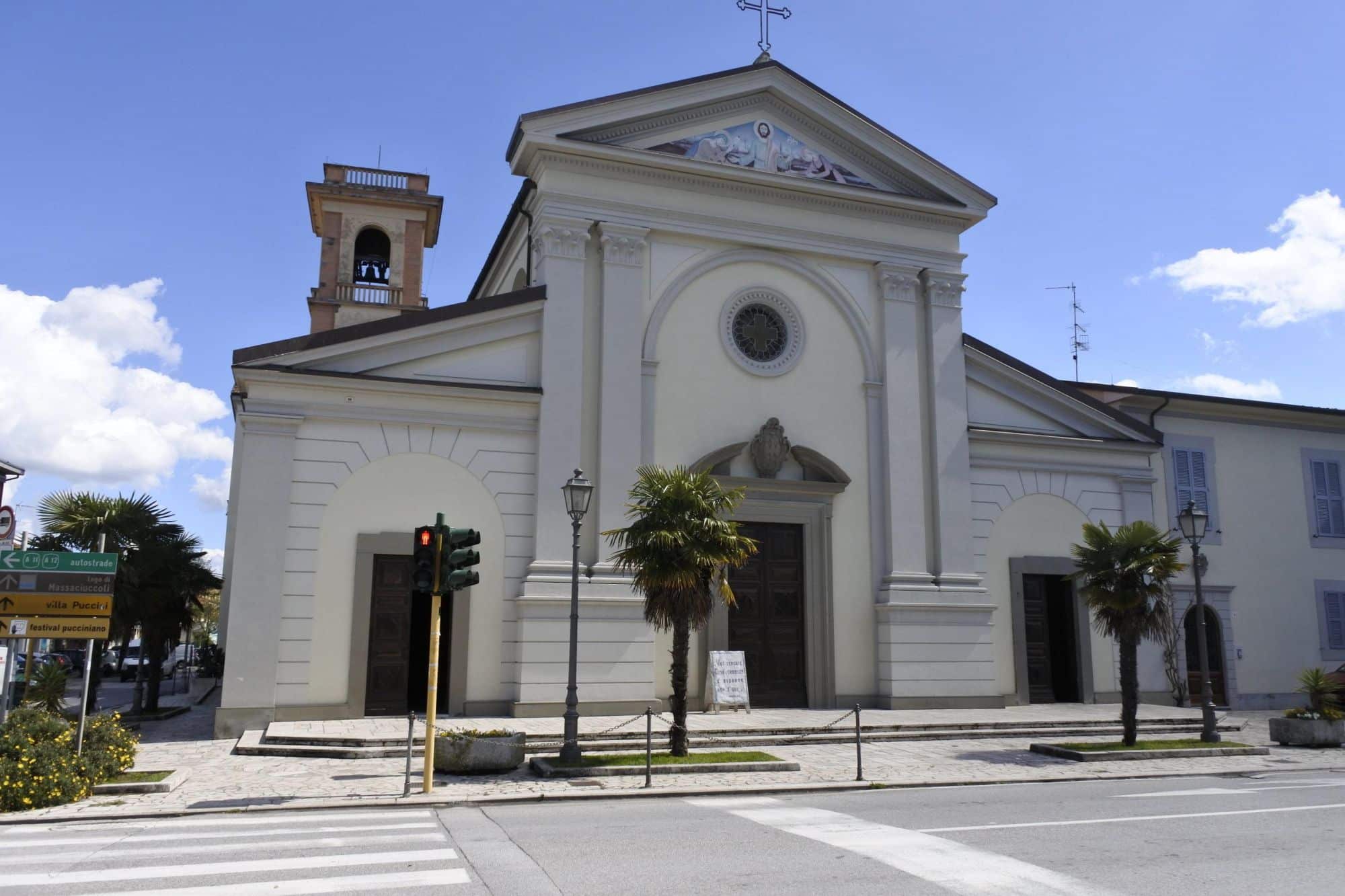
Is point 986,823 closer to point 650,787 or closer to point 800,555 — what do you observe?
point 650,787

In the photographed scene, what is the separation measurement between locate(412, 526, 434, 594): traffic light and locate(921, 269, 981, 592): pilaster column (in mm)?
12419

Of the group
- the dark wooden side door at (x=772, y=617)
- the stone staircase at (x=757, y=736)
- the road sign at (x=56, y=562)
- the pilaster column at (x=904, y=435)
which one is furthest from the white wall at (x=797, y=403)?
the road sign at (x=56, y=562)

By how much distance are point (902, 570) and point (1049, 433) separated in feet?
17.0

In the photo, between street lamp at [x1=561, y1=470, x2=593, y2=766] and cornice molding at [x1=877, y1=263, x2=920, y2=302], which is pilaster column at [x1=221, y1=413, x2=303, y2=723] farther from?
cornice molding at [x1=877, y1=263, x2=920, y2=302]

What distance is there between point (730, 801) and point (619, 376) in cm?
988

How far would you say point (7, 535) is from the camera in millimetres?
13836

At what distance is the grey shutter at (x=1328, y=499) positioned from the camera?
26844mm

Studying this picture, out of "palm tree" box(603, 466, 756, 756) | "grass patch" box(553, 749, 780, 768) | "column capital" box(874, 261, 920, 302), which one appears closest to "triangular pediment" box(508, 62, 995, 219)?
"column capital" box(874, 261, 920, 302)

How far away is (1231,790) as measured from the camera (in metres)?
12.8

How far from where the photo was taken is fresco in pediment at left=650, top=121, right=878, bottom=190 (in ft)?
69.4

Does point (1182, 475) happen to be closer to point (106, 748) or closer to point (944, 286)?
point (944, 286)

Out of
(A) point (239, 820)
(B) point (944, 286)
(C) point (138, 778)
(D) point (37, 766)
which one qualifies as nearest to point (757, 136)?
(B) point (944, 286)

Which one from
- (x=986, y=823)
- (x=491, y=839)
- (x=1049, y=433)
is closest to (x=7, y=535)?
(x=491, y=839)

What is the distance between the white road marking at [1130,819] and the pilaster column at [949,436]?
10.3 m
